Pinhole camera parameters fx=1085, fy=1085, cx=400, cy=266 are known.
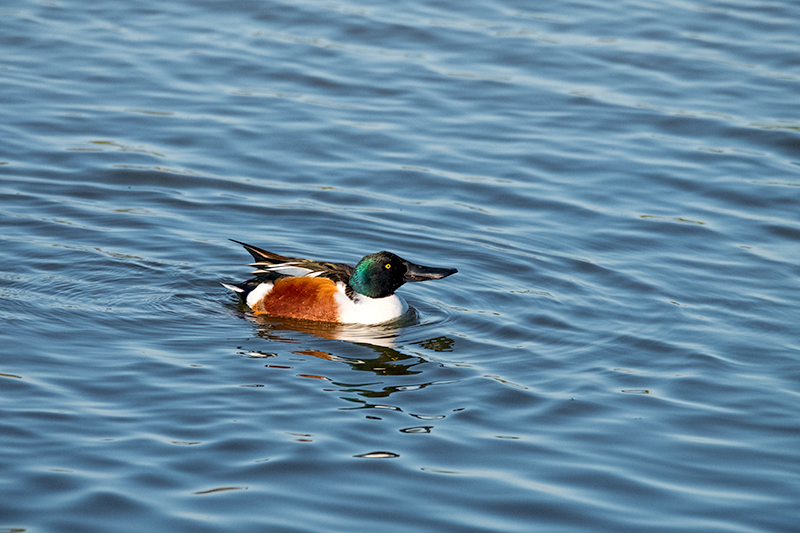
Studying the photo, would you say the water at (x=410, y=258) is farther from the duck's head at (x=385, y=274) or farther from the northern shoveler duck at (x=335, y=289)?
the duck's head at (x=385, y=274)

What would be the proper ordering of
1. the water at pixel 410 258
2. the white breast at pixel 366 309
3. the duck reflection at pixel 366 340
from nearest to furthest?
the water at pixel 410 258, the duck reflection at pixel 366 340, the white breast at pixel 366 309

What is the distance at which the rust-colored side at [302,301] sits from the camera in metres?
9.71

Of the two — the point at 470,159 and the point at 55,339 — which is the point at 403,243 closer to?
the point at 470,159

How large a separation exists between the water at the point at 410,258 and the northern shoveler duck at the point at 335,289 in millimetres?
245

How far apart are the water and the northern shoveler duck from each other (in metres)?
0.25

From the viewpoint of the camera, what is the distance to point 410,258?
1098cm

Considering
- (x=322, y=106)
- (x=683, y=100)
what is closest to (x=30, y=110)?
(x=322, y=106)

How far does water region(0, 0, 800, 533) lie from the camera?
6.71 metres

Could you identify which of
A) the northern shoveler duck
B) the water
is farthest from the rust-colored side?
the water

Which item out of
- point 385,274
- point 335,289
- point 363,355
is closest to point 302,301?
point 335,289

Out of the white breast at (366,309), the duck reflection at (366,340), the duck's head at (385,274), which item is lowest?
the duck reflection at (366,340)

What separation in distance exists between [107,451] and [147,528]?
36.1 inches

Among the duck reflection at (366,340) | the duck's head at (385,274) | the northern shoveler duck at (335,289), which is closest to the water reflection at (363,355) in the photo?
the duck reflection at (366,340)

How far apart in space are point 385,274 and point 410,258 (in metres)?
1.31
